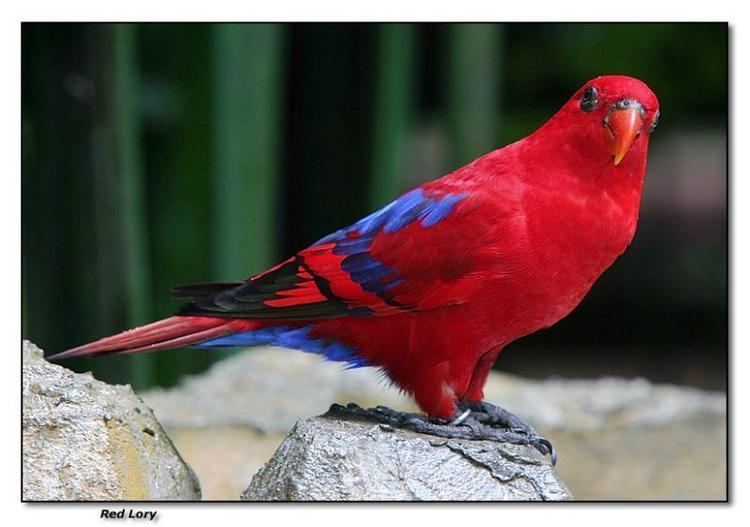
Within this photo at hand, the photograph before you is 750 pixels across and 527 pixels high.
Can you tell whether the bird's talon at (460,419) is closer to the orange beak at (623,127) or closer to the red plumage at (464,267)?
the red plumage at (464,267)

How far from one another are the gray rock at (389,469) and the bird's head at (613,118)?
721 mm

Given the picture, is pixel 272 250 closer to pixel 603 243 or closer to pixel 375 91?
pixel 375 91

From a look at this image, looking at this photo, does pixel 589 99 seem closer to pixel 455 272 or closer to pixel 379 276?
pixel 455 272

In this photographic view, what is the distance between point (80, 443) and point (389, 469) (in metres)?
0.68

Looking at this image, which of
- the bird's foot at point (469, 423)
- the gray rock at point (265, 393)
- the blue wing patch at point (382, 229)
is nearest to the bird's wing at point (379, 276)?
the blue wing patch at point (382, 229)

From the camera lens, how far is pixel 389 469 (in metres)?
2.48

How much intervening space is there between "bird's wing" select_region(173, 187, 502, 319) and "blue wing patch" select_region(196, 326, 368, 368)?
63 millimetres

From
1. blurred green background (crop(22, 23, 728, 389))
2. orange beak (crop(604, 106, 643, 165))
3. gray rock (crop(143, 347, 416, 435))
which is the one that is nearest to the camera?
orange beak (crop(604, 106, 643, 165))

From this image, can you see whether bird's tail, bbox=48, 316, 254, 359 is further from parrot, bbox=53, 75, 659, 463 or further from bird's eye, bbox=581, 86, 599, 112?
bird's eye, bbox=581, 86, 599, 112

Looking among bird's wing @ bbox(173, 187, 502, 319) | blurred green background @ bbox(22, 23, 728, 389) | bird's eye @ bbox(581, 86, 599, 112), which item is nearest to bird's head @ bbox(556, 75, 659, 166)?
bird's eye @ bbox(581, 86, 599, 112)

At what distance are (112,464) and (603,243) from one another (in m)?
1.19

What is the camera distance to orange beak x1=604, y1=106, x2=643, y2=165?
2422 mm

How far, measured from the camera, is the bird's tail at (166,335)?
2.57m
